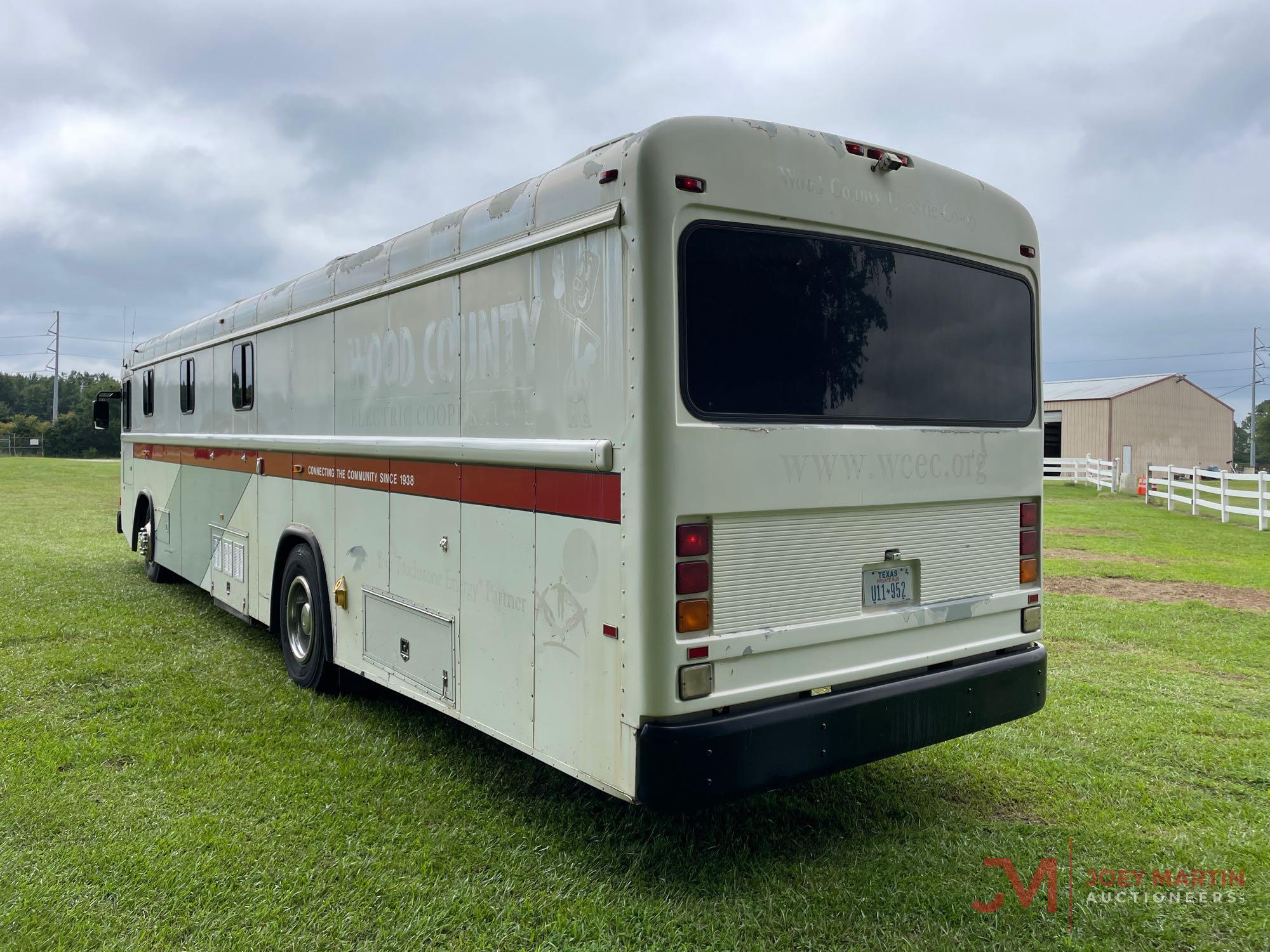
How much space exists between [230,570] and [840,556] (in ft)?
18.5

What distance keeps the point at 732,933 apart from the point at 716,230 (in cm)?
260

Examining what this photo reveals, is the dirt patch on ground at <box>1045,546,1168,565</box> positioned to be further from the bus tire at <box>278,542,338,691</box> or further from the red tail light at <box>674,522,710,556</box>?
the red tail light at <box>674,522,710,556</box>

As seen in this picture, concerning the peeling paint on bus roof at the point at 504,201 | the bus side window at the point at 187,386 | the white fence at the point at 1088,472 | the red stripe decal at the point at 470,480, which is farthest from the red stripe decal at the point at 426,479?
the white fence at the point at 1088,472

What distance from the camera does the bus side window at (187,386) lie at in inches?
339

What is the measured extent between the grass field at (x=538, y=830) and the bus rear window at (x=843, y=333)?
72.5 inches

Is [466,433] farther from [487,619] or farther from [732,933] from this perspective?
[732,933]

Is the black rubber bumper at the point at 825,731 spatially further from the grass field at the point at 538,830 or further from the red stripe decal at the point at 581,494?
the red stripe decal at the point at 581,494

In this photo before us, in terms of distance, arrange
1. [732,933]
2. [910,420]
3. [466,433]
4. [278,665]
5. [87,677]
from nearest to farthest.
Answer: [732,933], [910,420], [466,433], [87,677], [278,665]

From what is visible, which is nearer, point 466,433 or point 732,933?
point 732,933

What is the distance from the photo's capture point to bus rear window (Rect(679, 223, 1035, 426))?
3607 millimetres

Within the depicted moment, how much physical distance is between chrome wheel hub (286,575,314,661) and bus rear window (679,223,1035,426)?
12.6 ft

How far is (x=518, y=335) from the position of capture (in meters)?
4.14

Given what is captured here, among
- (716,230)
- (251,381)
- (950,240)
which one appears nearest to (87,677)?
(251,381)

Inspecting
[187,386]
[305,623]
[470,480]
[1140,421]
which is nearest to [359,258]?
[470,480]
